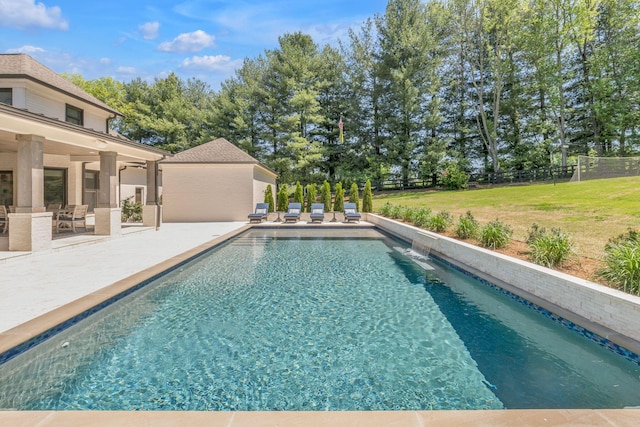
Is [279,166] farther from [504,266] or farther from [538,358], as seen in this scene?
[538,358]

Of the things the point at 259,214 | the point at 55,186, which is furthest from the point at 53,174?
the point at 259,214

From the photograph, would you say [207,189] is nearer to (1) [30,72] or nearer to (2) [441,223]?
(1) [30,72]

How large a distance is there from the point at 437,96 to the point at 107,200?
31.2 metres

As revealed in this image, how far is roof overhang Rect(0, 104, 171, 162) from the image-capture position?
744cm

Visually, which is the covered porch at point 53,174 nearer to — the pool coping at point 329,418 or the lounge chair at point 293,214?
the lounge chair at point 293,214

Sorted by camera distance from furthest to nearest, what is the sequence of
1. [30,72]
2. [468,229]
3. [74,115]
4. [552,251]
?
[74,115], [30,72], [468,229], [552,251]

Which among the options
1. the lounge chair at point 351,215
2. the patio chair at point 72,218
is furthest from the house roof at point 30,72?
the lounge chair at point 351,215

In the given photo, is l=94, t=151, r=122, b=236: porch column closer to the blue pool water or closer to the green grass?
the blue pool water

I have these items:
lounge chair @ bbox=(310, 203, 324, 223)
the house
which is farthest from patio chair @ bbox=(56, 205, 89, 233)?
lounge chair @ bbox=(310, 203, 324, 223)

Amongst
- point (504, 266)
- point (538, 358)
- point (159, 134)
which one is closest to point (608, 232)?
point (504, 266)

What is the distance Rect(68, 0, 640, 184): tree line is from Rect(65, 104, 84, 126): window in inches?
678

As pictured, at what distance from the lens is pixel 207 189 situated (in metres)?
19.2

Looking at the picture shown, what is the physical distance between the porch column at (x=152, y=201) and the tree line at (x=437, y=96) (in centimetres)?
1637

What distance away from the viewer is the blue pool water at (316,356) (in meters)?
3.11
